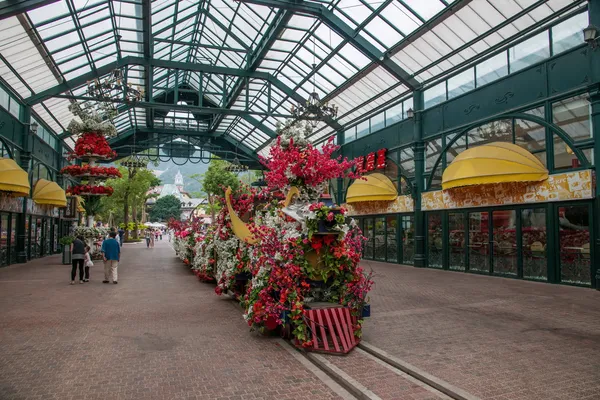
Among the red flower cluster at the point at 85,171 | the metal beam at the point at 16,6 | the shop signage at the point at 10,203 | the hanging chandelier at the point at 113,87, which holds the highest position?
the metal beam at the point at 16,6

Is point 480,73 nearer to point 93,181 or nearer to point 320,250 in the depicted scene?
point 320,250

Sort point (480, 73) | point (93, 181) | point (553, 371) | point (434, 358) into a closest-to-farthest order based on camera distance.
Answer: point (553, 371) < point (434, 358) < point (480, 73) < point (93, 181)

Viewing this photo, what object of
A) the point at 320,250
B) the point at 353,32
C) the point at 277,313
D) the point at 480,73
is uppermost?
the point at 353,32

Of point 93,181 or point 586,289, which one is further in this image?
point 93,181

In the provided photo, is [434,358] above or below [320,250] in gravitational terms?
below

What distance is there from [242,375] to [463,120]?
41.9ft

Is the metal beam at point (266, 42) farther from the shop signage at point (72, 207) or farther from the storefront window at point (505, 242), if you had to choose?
the shop signage at point (72, 207)

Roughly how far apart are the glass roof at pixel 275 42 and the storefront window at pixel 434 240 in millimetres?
5361

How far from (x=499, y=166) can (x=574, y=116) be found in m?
2.15

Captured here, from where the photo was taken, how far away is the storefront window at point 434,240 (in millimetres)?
15836

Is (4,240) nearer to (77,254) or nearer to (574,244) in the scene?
(77,254)

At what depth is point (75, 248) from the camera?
1194 cm

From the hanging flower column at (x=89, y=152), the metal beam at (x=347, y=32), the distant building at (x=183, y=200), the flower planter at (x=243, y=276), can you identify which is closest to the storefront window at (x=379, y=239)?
the metal beam at (x=347, y=32)

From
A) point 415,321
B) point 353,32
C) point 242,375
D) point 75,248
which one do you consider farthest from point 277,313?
point 353,32
